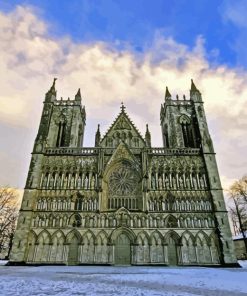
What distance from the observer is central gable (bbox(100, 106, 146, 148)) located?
35.7 m

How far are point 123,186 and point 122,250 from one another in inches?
307

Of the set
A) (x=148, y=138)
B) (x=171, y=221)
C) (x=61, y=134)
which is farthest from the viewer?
(x=61, y=134)

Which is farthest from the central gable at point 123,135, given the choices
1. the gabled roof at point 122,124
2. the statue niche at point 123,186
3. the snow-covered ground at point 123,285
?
the snow-covered ground at point 123,285

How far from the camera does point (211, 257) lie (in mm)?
27484

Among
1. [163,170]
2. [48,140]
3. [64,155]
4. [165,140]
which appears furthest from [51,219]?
[165,140]

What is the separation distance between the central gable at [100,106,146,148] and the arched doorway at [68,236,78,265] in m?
13.6

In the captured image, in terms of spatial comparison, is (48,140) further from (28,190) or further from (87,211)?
(87,211)

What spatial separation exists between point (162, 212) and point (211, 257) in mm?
7168

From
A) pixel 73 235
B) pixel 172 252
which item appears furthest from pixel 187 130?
pixel 73 235

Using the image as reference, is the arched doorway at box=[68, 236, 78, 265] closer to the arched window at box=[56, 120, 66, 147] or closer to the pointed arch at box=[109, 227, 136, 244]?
the pointed arch at box=[109, 227, 136, 244]

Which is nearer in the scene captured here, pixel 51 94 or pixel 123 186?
pixel 123 186

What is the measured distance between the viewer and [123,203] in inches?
1211

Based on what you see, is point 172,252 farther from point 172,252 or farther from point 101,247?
point 101,247

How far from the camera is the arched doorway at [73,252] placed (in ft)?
89.4
